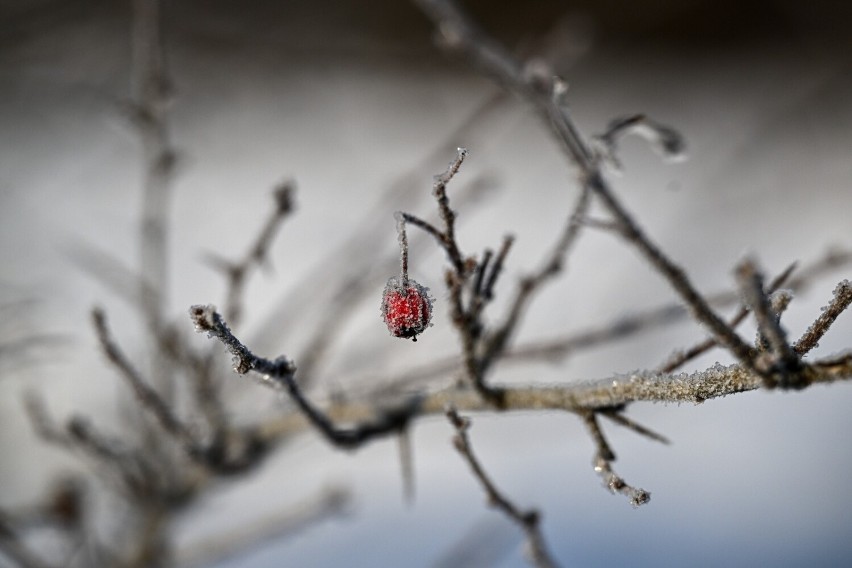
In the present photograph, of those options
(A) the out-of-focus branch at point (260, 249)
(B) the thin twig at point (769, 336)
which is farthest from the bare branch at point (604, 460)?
(A) the out-of-focus branch at point (260, 249)

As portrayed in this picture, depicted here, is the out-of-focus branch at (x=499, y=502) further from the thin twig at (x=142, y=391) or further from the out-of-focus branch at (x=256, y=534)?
the out-of-focus branch at (x=256, y=534)

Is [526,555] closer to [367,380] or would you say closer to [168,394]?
[367,380]

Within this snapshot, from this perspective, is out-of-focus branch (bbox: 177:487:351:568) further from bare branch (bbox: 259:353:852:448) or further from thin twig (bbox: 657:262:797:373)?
thin twig (bbox: 657:262:797:373)

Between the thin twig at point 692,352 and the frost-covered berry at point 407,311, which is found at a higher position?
the frost-covered berry at point 407,311

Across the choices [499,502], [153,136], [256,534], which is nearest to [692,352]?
[499,502]

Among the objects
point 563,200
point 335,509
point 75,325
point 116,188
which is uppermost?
point 116,188

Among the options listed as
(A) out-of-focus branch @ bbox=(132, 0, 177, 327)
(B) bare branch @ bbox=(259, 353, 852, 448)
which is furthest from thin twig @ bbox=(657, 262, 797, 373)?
(A) out-of-focus branch @ bbox=(132, 0, 177, 327)

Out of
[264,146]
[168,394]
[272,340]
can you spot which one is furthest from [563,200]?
[168,394]
